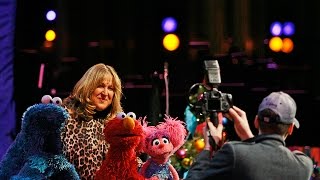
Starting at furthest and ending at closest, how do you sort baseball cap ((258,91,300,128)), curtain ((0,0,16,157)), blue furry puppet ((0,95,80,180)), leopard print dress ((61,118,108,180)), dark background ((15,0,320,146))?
dark background ((15,0,320,146)) < curtain ((0,0,16,157)) < leopard print dress ((61,118,108,180)) < blue furry puppet ((0,95,80,180)) < baseball cap ((258,91,300,128))

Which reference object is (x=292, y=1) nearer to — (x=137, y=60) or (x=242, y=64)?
(x=242, y=64)

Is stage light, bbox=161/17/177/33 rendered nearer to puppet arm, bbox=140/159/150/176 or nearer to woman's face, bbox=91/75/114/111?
woman's face, bbox=91/75/114/111

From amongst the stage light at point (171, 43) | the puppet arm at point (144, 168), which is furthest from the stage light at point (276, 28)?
the puppet arm at point (144, 168)

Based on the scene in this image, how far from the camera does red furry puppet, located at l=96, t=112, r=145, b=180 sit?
2.67m

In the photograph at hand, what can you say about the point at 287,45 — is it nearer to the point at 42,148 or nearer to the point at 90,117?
the point at 90,117

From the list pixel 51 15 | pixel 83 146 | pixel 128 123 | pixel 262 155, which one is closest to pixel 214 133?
pixel 262 155

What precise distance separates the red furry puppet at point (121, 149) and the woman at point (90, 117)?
0.41ft

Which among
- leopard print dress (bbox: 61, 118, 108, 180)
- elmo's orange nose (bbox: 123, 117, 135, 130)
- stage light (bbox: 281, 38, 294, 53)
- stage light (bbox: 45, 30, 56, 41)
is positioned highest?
stage light (bbox: 45, 30, 56, 41)

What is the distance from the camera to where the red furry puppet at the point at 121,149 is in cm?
267

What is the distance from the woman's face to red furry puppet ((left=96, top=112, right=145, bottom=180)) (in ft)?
0.79

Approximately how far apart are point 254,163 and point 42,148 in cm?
105

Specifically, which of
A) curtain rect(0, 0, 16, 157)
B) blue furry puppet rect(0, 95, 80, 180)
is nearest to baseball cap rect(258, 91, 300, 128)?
blue furry puppet rect(0, 95, 80, 180)

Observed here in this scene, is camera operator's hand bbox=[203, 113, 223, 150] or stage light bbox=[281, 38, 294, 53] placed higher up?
stage light bbox=[281, 38, 294, 53]

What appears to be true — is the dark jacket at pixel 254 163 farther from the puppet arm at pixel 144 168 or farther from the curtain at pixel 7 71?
the curtain at pixel 7 71
